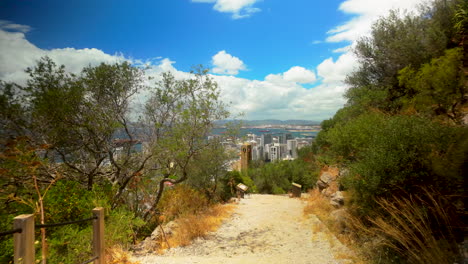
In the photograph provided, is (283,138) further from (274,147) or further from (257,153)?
(257,153)

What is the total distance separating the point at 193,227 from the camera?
584cm

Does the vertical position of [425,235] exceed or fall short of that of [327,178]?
it exceeds it

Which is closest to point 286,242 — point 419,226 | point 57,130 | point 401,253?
point 401,253

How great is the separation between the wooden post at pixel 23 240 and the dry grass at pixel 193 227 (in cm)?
348

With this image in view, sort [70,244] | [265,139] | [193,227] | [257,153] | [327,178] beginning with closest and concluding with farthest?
[70,244]
[193,227]
[327,178]
[257,153]
[265,139]

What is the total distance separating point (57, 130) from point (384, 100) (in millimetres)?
9983

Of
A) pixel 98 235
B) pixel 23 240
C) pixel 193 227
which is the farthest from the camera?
pixel 193 227

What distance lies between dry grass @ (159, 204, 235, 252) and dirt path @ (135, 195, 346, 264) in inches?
7.1

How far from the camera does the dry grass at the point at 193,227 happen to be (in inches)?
214

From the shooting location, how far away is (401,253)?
11.0 ft

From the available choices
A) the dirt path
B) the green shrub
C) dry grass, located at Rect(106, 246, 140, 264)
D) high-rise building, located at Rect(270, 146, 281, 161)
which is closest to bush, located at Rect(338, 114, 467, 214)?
the dirt path

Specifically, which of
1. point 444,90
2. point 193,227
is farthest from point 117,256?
point 444,90

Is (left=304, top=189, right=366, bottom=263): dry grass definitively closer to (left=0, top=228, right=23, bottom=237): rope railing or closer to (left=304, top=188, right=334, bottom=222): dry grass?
(left=304, top=188, right=334, bottom=222): dry grass

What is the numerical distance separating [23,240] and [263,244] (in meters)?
4.27
